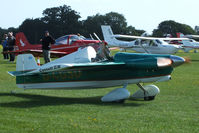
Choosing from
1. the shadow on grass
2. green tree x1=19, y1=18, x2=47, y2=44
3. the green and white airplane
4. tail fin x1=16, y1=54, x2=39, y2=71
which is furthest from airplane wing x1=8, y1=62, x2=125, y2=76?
green tree x1=19, y1=18, x2=47, y2=44

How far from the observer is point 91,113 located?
7902mm

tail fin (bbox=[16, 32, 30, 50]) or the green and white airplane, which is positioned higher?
tail fin (bbox=[16, 32, 30, 50])

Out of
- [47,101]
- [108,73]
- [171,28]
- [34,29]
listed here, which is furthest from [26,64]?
[171,28]

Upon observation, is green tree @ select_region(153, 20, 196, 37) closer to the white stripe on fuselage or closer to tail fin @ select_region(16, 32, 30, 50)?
tail fin @ select_region(16, 32, 30, 50)

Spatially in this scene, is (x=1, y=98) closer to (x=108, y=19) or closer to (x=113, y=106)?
(x=113, y=106)

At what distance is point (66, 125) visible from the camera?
21.7ft

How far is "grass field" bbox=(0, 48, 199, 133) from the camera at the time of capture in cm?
648

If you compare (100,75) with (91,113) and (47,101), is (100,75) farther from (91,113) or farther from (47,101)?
(91,113)

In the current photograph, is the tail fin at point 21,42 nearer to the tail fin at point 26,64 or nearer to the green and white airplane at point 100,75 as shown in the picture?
the tail fin at point 26,64

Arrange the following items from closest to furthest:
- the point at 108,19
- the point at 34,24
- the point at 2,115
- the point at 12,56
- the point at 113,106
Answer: the point at 2,115 < the point at 113,106 < the point at 12,56 < the point at 34,24 < the point at 108,19

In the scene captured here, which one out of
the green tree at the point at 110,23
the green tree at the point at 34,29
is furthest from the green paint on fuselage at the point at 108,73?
the green tree at the point at 110,23

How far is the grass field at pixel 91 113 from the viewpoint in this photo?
21.3ft

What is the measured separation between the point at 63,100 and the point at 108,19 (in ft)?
353

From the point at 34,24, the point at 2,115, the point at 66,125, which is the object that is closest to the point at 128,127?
the point at 66,125
